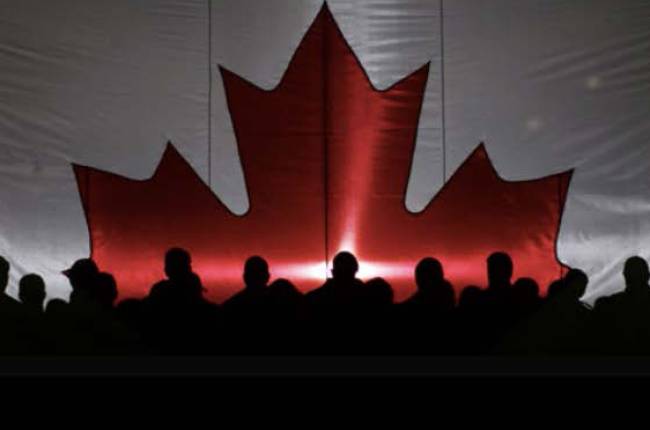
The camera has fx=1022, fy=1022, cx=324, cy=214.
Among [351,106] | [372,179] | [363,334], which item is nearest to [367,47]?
[351,106]

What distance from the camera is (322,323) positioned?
2.25m

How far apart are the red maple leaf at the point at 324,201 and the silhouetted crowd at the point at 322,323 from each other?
1028 mm

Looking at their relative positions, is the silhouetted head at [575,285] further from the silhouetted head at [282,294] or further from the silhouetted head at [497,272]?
the silhouetted head at [282,294]

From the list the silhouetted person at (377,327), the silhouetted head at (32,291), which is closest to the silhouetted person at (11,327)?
the silhouetted head at (32,291)

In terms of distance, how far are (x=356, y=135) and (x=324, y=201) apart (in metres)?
0.26

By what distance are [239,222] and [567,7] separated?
4.43 ft

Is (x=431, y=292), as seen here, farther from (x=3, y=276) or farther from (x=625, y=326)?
(x=3, y=276)

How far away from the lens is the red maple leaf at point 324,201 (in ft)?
11.3

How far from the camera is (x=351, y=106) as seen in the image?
11.7 ft

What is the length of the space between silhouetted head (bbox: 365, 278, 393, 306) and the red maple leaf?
3.73 feet

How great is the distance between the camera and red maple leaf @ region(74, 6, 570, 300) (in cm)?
346

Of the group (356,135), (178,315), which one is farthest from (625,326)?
Answer: (356,135)

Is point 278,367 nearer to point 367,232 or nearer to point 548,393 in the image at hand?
point 548,393

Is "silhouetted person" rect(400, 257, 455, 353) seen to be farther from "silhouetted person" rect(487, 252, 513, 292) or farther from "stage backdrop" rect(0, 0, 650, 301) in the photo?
"stage backdrop" rect(0, 0, 650, 301)
